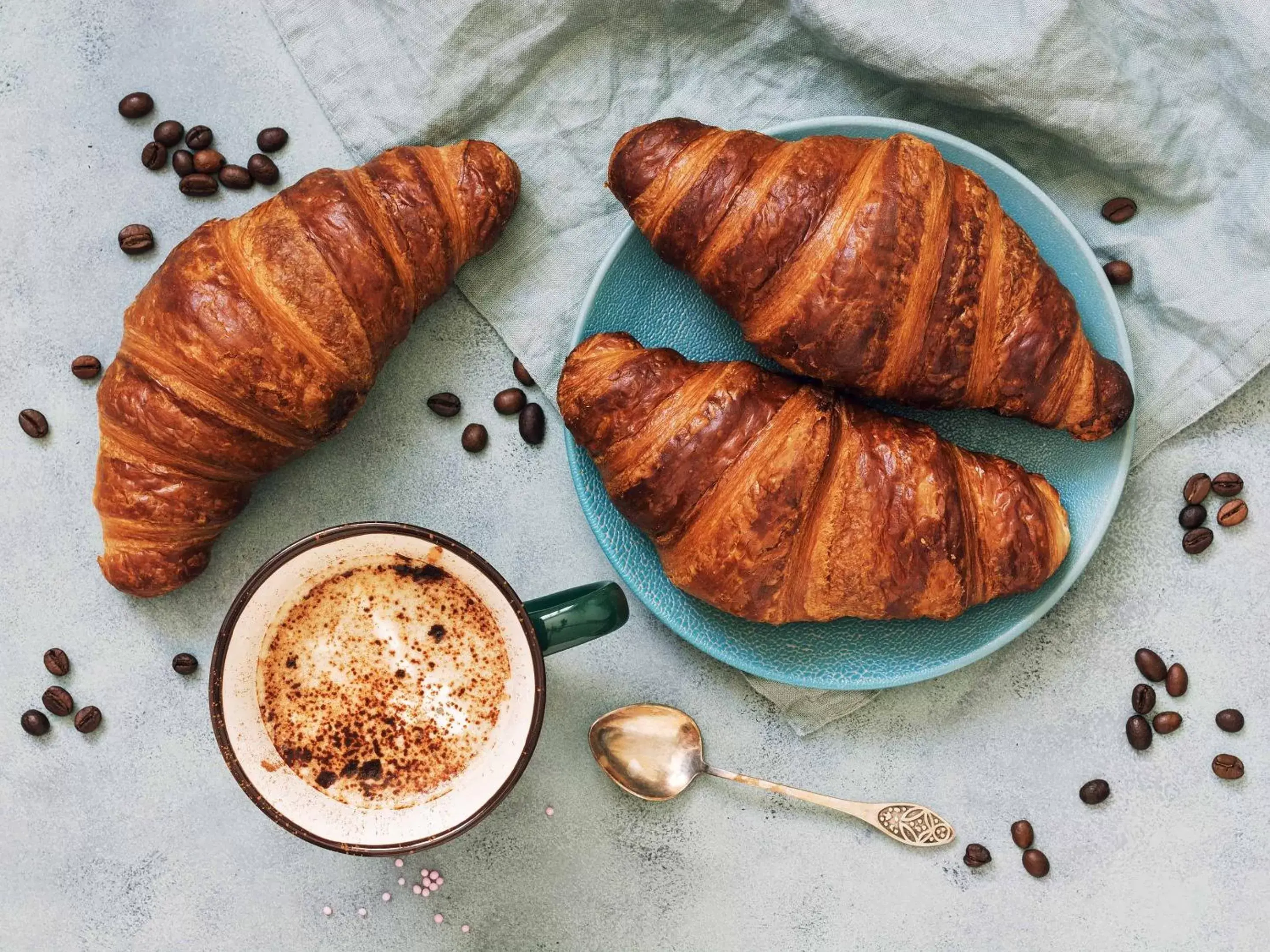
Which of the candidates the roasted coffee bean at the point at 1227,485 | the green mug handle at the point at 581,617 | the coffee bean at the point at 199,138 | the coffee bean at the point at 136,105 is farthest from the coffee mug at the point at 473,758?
the roasted coffee bean at the point at 1227,485

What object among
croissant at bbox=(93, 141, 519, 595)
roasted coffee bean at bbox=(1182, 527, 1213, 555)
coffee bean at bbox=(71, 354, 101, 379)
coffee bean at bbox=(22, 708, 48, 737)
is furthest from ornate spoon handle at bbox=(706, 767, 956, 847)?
coffee bean at bbox=(71, 354, 101, 379)

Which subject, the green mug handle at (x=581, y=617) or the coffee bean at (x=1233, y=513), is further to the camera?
the coffee bean at (x=1233, y=513)

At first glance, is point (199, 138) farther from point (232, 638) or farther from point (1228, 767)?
point (1228, 767)

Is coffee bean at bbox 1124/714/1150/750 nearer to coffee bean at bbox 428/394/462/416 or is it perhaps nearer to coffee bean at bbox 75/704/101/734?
coffee bean at bbox 428/394/462/416

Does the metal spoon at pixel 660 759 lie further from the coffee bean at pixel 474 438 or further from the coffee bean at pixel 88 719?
the coffee bean at pixel 88 719

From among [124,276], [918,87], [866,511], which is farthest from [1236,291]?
[124,276]

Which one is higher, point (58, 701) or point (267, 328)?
point (267, 328)

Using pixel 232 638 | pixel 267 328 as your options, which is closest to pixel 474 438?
pixel 267 328
